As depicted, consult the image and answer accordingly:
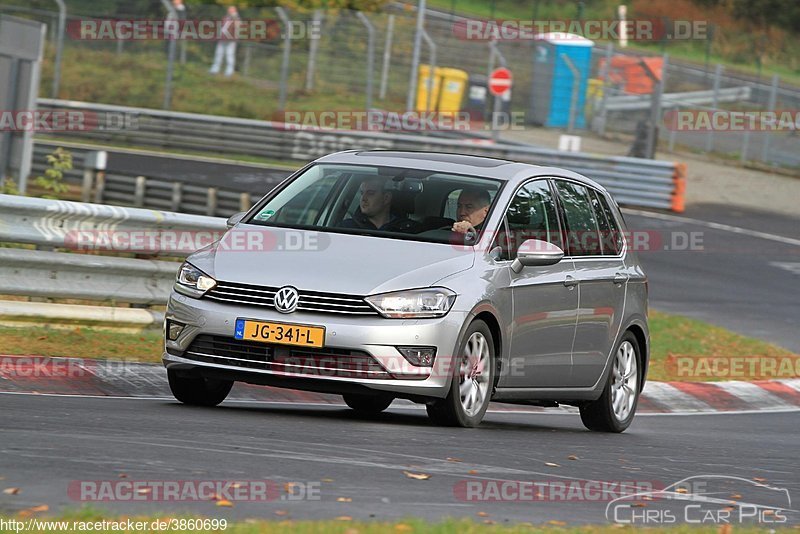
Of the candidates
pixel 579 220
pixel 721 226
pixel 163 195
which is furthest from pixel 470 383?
pixel 721 226

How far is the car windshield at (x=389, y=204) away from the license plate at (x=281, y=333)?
1.09 meters

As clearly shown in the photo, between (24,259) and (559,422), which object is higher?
(24,259)

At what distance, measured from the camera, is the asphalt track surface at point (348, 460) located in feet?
21.4

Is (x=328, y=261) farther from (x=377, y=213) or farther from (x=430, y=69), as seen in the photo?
(x=430, y=69)

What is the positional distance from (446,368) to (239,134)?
24.0 m

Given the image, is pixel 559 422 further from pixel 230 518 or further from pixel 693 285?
pixel 693 285

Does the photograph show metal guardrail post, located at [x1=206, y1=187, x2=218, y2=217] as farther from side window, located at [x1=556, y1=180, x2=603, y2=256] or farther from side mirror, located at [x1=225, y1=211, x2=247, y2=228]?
side mirror, located at [x1=225, y1=211, x2=247, y2=228]

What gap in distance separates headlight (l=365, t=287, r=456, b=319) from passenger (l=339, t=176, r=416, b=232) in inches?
34.5

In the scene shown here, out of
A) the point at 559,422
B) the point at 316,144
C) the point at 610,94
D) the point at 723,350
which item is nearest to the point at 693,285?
the point at 723,350

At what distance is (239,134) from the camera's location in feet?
107

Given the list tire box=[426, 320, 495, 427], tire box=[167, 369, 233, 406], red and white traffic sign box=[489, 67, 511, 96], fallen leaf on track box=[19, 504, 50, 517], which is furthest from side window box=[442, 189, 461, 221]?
red and white traffic sign box=[489, 67, 511, 96]

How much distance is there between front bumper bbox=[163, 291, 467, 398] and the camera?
8969 millimetres

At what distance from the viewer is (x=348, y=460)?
25.1ft

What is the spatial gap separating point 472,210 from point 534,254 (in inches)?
19.4
